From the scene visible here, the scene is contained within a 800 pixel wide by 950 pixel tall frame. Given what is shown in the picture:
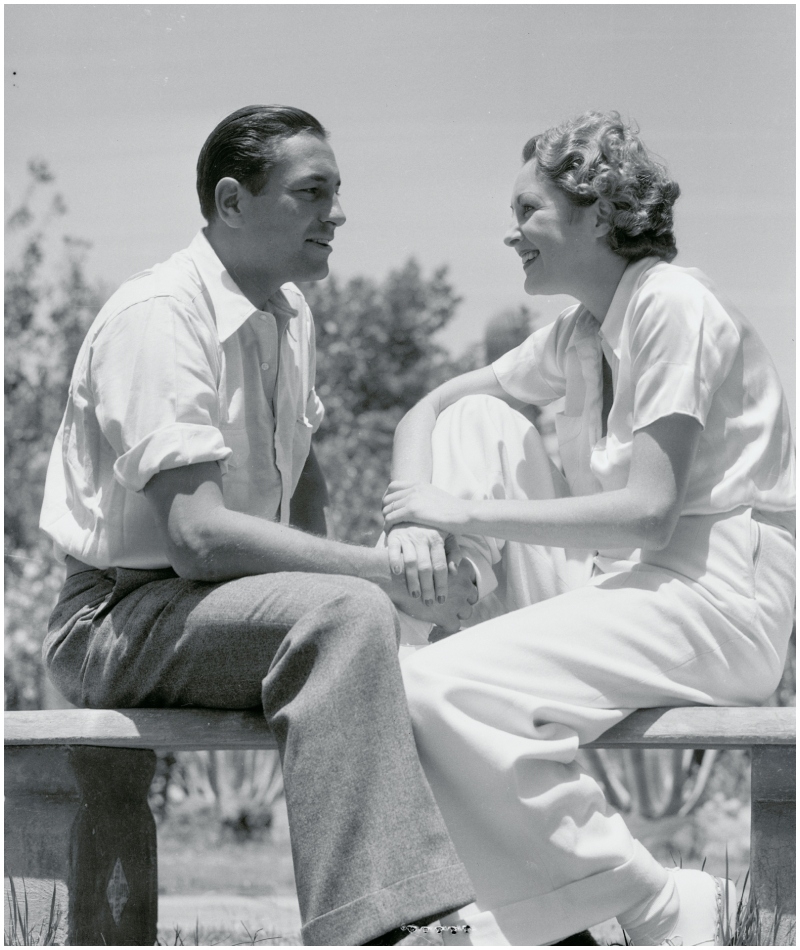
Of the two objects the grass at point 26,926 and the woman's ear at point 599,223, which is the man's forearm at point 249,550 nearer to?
the grass at point 26,926

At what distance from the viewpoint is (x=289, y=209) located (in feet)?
9.78

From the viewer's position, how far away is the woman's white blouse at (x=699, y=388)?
8.29ft

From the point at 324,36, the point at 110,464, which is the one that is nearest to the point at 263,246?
the point at 110,464

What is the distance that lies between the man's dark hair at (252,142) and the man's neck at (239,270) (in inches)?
2.8

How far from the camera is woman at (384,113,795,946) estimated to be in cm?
227

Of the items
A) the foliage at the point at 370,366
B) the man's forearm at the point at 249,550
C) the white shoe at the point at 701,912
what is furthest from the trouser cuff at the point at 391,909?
the foliage at the point at 370,366

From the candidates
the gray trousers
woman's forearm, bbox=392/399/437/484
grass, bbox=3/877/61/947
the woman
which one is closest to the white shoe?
the woman

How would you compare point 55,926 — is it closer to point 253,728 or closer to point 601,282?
point 253,728

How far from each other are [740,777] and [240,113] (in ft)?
26.2

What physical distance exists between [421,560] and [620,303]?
795 millimetres

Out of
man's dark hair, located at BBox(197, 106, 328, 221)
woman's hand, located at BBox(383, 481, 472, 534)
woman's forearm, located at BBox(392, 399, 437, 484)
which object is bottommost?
woman's hand, located at BBox(383, 481, 472, 534)

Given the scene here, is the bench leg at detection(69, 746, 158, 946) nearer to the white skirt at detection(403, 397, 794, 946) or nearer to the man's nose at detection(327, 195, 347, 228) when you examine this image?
the white skirt at detection(403, 397, 794, 946)

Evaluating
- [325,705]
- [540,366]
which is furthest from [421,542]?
[540,366]

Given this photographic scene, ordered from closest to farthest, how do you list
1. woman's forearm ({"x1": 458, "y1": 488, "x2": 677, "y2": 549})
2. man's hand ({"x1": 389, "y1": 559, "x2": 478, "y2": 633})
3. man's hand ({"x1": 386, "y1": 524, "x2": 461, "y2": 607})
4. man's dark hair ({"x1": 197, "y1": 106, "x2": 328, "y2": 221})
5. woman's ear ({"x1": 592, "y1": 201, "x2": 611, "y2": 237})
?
woman's forearm ({"x1": 458, "y1": 488, "x2": 677, "y2": 549})
man's hand ({"x1": 386, "y1": 524, "x2": 461, "y2": 607})
man's hand ({"x1": 389, "y1": 559, "x2": 478, "y2": 633})
woman's ear ({"x1": 592, "y1": 201, "x2": 611, "y2": 237})
man's dark hair ({"x1": 197, "y1": 106, "x2": 328, "y2": 221})
